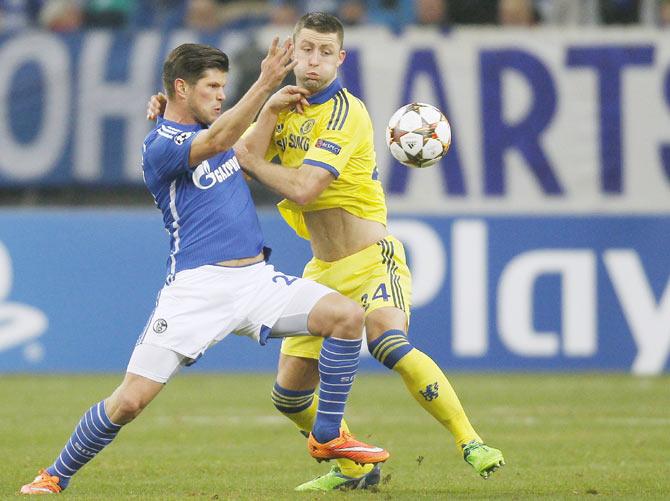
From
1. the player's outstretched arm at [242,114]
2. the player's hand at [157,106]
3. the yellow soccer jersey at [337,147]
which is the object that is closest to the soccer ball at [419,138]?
the yellow soccer jersey at [337,147]

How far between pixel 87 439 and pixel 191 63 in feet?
6.38

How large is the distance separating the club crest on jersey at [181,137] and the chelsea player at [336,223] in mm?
404

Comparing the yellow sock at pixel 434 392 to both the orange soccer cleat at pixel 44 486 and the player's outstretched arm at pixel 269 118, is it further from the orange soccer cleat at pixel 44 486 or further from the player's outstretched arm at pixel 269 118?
the orange soccer cleat at pixel 44 486

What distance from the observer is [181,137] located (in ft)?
23.2

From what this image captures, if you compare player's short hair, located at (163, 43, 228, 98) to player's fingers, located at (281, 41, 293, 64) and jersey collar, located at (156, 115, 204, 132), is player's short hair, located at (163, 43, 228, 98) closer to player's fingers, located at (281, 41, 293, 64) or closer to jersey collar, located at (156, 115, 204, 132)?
jersey collar, located at (156, 115, 204, 132)

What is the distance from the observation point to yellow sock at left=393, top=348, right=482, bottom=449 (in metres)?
7.36

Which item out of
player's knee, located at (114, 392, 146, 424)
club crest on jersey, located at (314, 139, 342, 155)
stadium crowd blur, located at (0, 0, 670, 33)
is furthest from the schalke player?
stadium crowd blur, located at (0, 0, 670, 33)

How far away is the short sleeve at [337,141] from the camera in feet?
24.3

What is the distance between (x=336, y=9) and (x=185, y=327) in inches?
401

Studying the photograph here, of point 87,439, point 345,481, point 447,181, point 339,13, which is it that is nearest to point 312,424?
point 345,481

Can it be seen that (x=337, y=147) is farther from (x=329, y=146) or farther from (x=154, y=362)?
(x=154, y=362)

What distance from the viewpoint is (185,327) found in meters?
6.99

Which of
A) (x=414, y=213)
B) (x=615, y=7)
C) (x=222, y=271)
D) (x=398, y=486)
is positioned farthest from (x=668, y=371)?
(x=222, y=271)

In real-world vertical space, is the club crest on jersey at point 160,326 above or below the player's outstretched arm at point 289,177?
below
